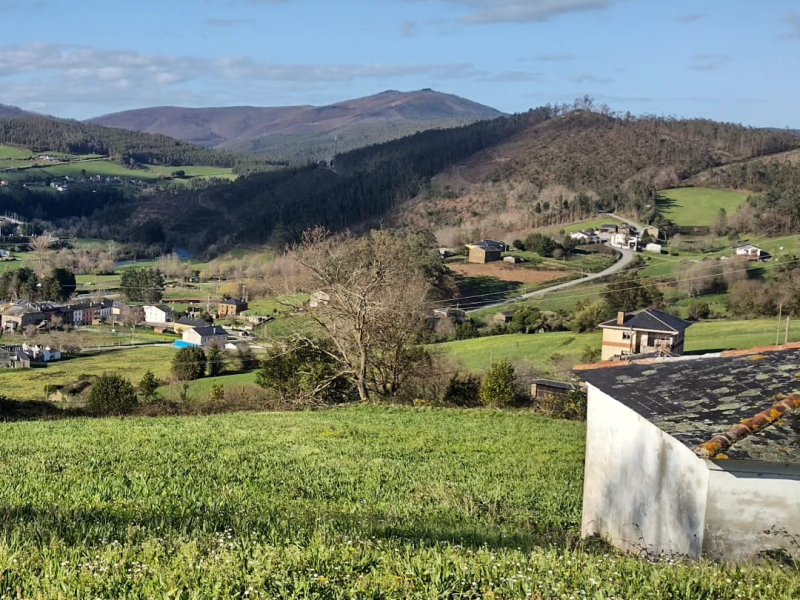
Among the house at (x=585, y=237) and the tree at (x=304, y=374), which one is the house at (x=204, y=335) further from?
the house at (x=585, y=237)

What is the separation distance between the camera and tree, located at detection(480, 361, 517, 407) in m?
28.8

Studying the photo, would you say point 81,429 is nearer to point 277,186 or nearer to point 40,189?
point 277,186

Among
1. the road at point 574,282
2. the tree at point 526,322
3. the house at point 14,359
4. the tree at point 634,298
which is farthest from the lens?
the road at point 574,282

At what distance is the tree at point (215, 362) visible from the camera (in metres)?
45.8

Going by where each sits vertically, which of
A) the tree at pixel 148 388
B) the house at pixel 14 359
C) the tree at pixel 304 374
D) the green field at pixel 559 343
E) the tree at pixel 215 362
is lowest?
the house at pixel 14 359

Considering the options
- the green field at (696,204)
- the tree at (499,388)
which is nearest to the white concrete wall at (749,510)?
the tree at (499,388)

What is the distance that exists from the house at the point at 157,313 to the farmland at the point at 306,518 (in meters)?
60.7

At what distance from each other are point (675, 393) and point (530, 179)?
123 metres

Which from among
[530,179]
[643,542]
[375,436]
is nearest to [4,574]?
[643,542]

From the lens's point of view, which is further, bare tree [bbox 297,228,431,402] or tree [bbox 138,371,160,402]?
tree [bbox 138,371,160,402]

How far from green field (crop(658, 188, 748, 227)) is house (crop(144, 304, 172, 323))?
59.5m

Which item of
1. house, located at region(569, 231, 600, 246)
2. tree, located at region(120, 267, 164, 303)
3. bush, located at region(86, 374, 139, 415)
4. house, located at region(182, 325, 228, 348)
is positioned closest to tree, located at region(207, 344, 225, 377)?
house, located at region(182, 325, 228, 348)

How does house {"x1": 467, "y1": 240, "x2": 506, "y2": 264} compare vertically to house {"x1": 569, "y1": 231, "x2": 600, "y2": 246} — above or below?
below

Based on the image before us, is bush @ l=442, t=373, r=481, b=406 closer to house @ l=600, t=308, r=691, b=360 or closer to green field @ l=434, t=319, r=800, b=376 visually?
green field @ l=434, t=319, r=800, b=376
